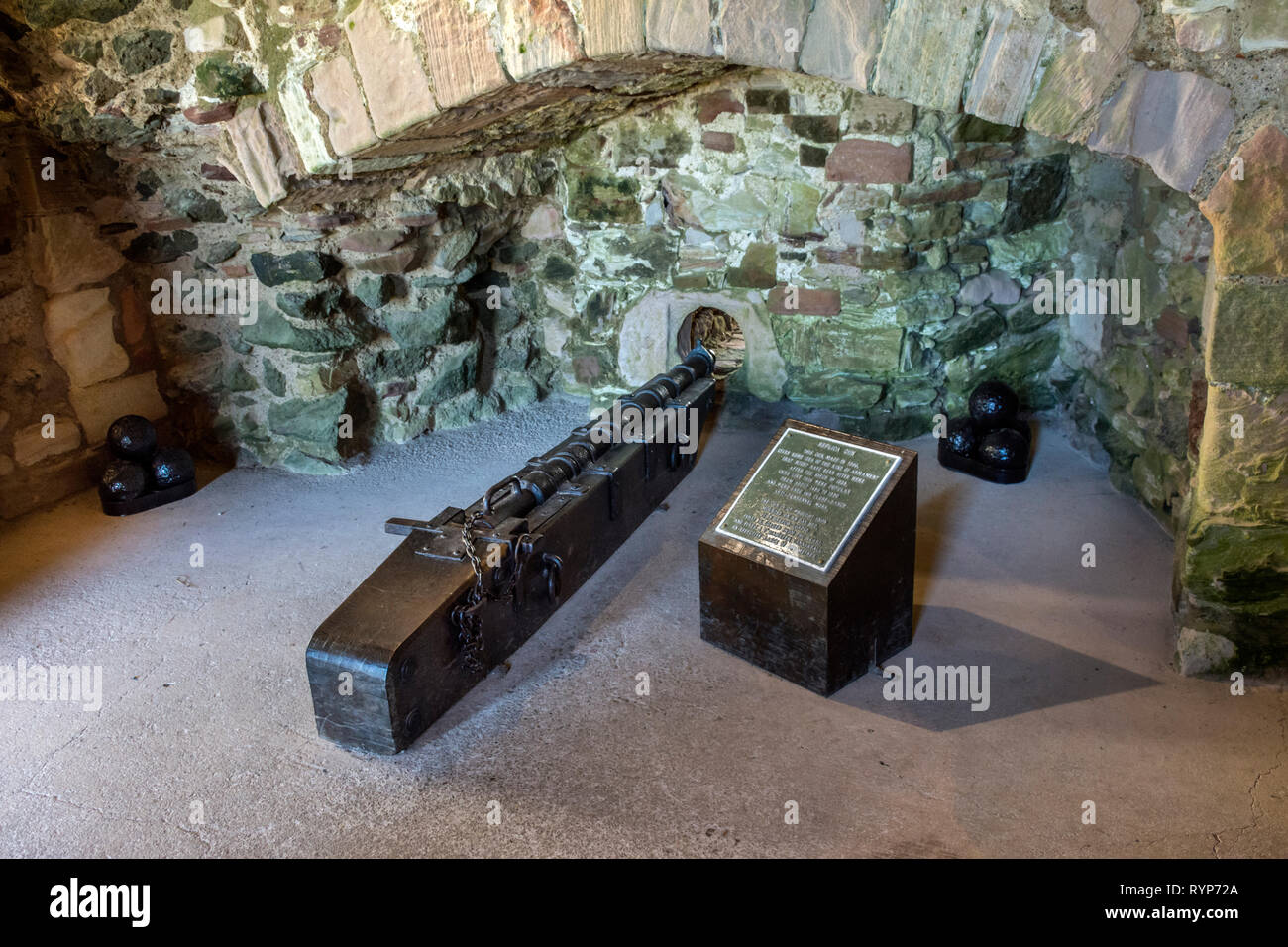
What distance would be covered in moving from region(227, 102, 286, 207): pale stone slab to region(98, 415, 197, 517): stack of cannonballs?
3.87 feet

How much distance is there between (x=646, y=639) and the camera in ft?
11.2

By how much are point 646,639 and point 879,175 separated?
2.18 metres

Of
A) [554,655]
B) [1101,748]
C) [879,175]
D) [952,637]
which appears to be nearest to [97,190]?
[554,655]

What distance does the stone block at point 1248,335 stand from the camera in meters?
2.73

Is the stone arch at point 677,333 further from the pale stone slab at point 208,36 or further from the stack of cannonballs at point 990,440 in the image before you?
the pale stone slab at point 208,36

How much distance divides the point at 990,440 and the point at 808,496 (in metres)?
1.55

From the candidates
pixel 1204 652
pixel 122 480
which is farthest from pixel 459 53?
pixel 1204 652

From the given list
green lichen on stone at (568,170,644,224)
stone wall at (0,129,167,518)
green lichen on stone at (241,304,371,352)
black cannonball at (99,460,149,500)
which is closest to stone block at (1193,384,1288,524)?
green lichen on stone at (568,170,644,224)

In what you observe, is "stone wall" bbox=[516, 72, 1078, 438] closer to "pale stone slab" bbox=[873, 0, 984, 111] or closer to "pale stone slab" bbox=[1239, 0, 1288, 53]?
"pale stone slab" bbox=[873, 0, 984, 111]

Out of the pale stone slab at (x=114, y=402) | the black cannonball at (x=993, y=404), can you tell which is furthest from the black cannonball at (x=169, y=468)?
the black cannonball at (x=993, y=404)

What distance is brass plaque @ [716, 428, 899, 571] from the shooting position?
304 centimetres

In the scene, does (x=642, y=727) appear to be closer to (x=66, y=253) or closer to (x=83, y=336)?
(x=83, y=336)

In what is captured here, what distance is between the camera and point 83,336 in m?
4.36

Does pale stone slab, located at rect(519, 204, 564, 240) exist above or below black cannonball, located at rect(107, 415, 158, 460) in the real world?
above
